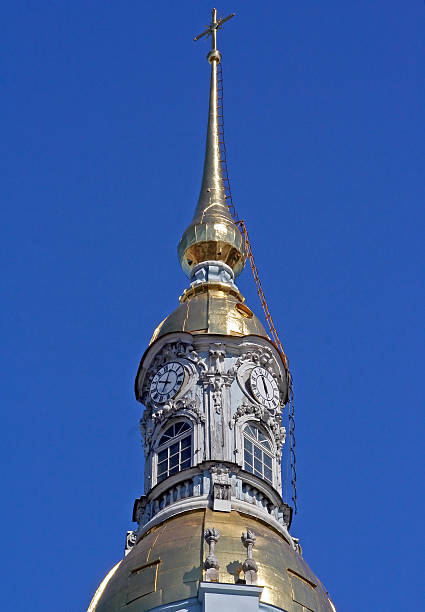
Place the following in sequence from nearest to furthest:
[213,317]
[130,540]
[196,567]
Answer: [196,567]
[130,540]
[213,317]

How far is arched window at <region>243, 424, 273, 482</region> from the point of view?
56062 millimetres

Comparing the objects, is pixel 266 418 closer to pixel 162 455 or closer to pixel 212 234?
pixel 162 455

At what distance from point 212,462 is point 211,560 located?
237 inches

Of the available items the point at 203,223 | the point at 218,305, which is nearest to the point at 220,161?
→ the point at 203,223

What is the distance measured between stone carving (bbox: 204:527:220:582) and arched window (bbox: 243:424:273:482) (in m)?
5.85

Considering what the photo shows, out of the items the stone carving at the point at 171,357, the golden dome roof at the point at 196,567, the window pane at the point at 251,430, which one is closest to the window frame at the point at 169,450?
the window pane at the point at 251,430

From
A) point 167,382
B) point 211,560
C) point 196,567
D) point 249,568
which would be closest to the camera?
point 249,568

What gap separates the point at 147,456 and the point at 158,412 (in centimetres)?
162

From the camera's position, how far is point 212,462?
54.0 m

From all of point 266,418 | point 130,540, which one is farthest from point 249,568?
point 266,418

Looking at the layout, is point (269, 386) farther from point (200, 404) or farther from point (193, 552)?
point (193, 552)

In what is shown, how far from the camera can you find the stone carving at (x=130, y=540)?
55031mm

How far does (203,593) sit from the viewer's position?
1863 inches

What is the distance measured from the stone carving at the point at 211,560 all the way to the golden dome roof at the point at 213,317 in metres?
11.0
